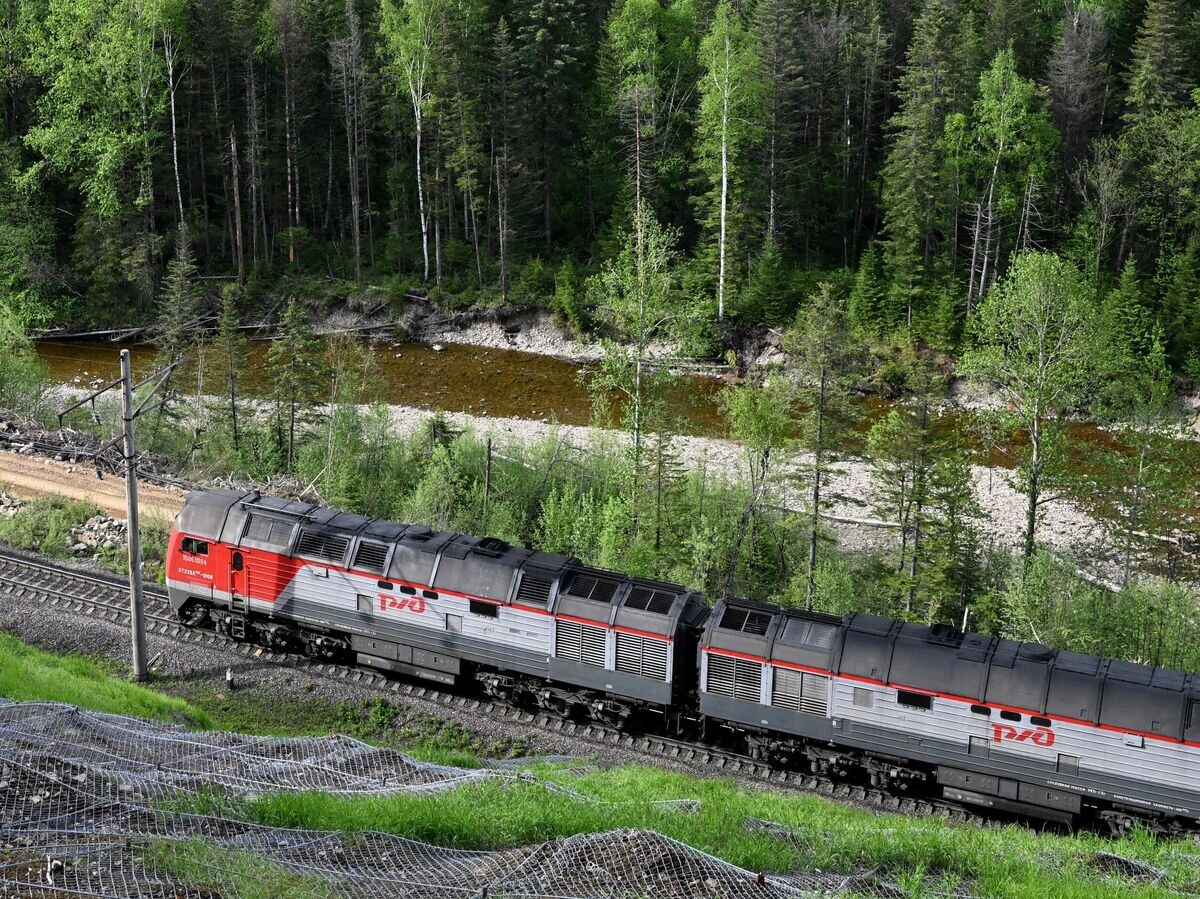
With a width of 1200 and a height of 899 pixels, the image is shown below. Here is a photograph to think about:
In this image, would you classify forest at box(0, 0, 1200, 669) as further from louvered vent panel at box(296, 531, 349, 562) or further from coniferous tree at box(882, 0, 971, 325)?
louvered vent panel at box(296, 531, 349, 562)

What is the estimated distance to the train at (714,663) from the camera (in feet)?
78.3

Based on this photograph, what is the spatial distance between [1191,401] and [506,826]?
154 ft

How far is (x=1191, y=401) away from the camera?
54562 mm

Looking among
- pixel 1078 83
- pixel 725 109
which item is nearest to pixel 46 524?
pixel 725 109

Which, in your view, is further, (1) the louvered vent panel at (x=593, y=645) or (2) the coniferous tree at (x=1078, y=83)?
(2) the coniferous tree at (x=1078, y=83)

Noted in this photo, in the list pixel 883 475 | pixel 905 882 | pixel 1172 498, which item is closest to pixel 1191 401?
pixel 1172 498

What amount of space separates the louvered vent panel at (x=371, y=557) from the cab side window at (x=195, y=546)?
4567mm

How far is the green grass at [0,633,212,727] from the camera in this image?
25.5 metres

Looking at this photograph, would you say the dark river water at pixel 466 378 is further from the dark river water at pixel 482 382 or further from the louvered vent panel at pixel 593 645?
the louvered vent panel at pixel 593 645

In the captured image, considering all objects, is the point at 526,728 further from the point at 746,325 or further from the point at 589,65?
the point at 589,65

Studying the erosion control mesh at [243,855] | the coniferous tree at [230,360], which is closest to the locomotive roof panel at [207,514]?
the erosion control mesh at [243,855]

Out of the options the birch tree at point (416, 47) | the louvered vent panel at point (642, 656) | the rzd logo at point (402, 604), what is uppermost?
the birch tree at point (416, 47)

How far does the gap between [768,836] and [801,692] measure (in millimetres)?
7087

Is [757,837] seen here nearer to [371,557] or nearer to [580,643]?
[580,643]
